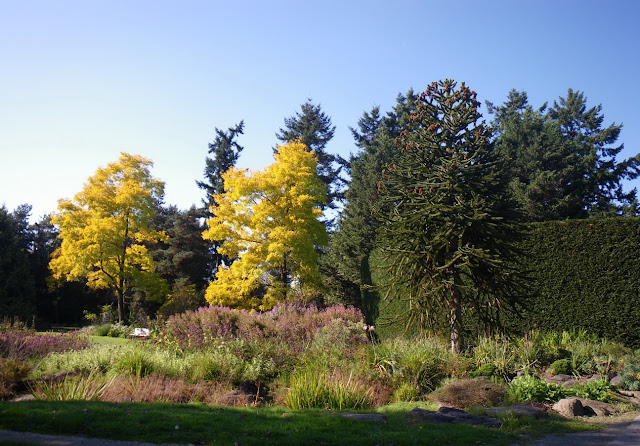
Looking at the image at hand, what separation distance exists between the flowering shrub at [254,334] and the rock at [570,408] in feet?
13.4

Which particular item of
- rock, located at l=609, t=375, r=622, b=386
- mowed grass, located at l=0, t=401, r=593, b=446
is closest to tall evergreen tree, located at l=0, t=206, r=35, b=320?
mowed grass, located at l=0, t=401, r=593, b=446

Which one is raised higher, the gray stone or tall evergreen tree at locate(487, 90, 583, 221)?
tall evergreen tree at locate(487, 90, 583, 221)

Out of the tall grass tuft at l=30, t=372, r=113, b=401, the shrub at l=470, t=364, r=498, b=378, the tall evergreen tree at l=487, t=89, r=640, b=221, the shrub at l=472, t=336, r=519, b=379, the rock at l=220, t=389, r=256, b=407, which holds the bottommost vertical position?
the rock at l=220, t=389, r=256, b=407

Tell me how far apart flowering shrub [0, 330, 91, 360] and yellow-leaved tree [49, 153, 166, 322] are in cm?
1047

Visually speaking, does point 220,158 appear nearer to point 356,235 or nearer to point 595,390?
point 356,235

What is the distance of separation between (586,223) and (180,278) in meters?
26.3

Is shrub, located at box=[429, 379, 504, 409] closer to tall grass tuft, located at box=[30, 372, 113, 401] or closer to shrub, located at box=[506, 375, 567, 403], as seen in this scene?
shrub, located at box=[506, 375, 567, 403]

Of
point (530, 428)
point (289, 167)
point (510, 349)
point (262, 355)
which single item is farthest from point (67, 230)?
point (530, 428)

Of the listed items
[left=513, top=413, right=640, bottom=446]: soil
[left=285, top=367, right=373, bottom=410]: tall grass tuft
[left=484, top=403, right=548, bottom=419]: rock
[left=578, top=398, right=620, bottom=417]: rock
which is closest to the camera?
[left=513, top=413, right=640, bottom=446]: soil

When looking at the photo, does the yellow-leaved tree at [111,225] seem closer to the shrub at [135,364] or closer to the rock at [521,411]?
the shrub at [135,364]

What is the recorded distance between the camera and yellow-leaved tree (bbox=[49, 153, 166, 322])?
68.5 feet

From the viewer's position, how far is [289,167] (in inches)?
733

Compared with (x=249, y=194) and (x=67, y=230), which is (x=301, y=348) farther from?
(x=67, y=230)

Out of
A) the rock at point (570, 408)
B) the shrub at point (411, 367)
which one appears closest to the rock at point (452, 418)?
the rock at point (570, 408)
